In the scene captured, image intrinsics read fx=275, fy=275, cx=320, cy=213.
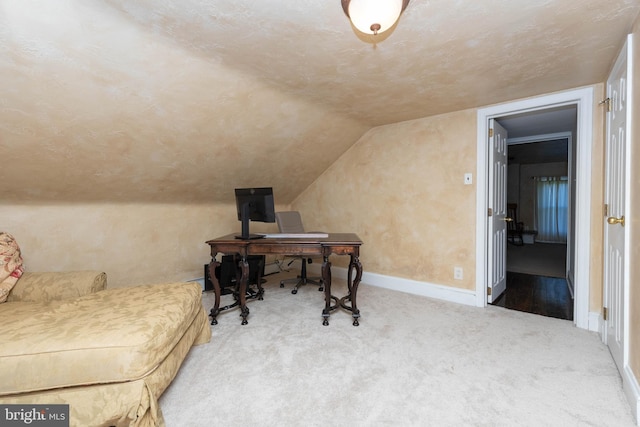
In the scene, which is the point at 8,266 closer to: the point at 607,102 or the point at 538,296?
the point at 607,102

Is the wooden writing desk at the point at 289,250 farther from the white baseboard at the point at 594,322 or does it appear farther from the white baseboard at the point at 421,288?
the white baseboard at the point at 594,322

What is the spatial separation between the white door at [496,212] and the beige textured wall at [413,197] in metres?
0.21

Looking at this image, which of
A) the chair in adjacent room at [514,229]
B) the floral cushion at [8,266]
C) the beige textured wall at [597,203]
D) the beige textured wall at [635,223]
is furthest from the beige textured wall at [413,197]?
the chair in adjacent room at [514,229]

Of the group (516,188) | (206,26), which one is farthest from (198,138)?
(516,188)

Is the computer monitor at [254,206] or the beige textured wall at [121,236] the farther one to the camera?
the computer monitor at [254,206]

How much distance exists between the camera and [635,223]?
1476 millimetres

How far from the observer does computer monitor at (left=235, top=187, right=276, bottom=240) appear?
2.62 metres

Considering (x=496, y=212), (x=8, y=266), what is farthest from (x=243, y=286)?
(x=496, y=212)

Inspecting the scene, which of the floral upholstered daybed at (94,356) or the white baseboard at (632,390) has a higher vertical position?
the floral upholstered daybed at (94,356)

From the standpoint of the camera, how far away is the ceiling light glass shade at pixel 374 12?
1.21 metres

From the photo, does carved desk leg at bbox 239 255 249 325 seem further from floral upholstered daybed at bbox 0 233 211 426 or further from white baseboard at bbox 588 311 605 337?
white baseboard at bbox 588 311 605 337

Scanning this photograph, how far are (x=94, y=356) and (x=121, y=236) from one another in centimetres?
199

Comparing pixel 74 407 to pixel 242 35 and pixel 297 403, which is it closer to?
pixel 297 403

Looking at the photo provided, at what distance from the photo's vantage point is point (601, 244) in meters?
2.32
